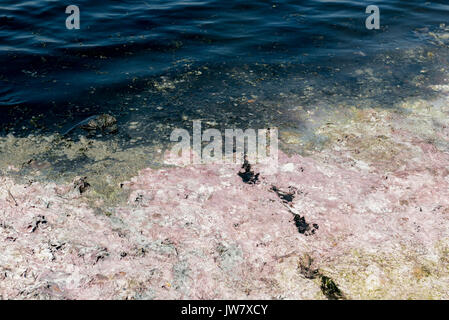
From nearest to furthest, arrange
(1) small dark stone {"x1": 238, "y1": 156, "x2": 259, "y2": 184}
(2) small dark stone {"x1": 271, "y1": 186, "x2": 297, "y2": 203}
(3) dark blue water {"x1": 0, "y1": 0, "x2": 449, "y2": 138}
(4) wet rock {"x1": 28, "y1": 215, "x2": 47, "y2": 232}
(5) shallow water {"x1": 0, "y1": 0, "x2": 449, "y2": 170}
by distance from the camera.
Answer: (4) wet rock {"x1": 28, "y1": 215, "x2": 47, "y2": 232}, (2) small dark stone {"x1": 271, "y1": 186, "x2": 297, "y2": 203}, (1) small dark stone {"x1": 238, "y1": 156, "x2": 259, "y2": 184}, (5) shallow water {"x1": 0, "y1": 0, "x2": 449, "y2": 170}, (3) dark blue water {"x1": 0, "y1": 0, "x2": 449, "y2": 138}

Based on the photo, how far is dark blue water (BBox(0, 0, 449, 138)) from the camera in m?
3.94

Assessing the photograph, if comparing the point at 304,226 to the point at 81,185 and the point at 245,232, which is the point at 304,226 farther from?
the point at 81,185

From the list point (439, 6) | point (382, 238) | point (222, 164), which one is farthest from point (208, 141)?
point (439, 6)

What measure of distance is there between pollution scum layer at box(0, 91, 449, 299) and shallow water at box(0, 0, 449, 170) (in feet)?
2.42

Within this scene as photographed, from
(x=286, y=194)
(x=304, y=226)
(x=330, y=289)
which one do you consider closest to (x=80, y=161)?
(x=286, y=194)

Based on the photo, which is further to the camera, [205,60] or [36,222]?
[205,60]

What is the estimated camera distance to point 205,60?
16.7 feet

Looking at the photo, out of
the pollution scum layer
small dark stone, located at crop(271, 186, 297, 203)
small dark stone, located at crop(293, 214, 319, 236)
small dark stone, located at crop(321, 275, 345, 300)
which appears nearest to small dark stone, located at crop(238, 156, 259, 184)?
the pollution scum layer

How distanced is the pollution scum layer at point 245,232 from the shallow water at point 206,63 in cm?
74

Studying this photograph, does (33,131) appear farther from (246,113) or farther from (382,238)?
(382,238)

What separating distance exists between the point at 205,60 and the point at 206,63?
0.37ft

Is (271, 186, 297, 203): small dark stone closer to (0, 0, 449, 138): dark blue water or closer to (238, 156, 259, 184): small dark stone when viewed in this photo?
(238, 156, 259, 184): small dark stone

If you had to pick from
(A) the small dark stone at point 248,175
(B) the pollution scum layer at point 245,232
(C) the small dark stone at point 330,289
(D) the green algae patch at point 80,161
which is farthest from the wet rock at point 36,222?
(C) the small dark stone at point 330,289

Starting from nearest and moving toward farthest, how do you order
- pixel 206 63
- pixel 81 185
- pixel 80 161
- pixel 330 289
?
1. pixel 330 289
2. pixel 81 185
3. pixel 80 161
4. pixel 206 63
